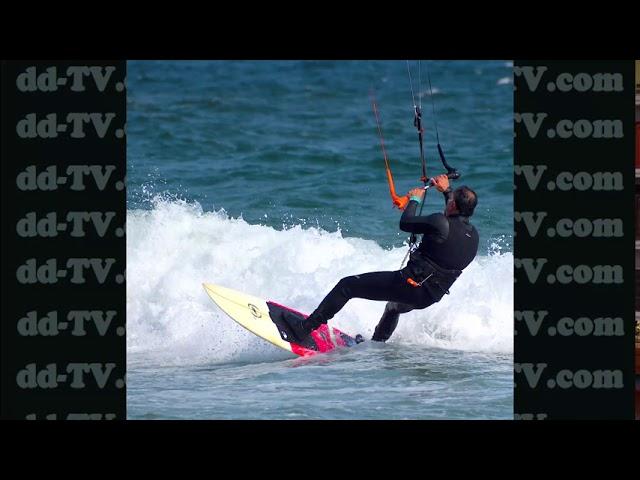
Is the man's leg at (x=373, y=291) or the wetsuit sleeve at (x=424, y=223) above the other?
the wetsuit sleeve at (x=424, y=223)

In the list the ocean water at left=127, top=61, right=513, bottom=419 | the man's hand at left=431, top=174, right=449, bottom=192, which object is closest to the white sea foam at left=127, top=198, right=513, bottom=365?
the ocean water at left=127, top=61, right=513, bottom=419

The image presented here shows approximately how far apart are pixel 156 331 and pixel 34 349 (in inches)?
107

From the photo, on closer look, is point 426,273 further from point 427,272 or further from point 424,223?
point 424,223

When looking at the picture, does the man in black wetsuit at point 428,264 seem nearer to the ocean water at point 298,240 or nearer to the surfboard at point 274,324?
the surfboard at point 274,324

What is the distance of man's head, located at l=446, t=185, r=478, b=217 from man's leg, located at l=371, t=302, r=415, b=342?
934 millimetres

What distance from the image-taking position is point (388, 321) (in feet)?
32.3

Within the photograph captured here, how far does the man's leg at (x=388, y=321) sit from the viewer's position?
9.68 m

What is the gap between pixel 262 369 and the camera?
944cm

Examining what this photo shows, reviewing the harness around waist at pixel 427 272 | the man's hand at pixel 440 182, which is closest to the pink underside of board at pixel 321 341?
the harness around waist at pixel 427 272

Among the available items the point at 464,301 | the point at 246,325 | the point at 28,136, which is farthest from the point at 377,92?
the point at 28,136

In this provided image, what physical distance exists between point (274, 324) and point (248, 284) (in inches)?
80.3

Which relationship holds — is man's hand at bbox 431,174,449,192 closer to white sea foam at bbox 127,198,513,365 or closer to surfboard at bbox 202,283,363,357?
surfboard at bbox 202,283,363,357

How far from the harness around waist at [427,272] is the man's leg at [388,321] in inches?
17.7
